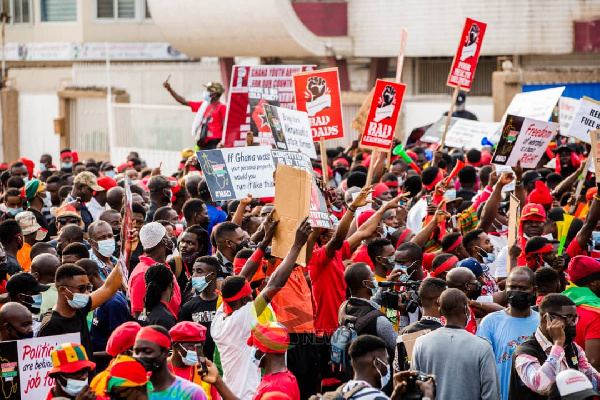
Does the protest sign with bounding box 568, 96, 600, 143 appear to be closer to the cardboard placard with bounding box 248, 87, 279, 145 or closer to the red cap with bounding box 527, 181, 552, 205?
the red cap with bounding box 527, 181, 552, 205

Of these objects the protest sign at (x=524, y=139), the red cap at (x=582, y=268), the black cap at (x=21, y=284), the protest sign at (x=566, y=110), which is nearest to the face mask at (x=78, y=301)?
the black cap at (x=21, y=284)

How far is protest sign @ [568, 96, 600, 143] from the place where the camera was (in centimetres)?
1291

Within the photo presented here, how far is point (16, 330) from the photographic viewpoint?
7.22 metres

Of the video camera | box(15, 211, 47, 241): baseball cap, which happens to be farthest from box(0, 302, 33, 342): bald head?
box(15, 211, 47, 241): baseball cap

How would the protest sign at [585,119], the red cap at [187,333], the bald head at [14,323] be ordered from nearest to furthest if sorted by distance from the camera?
the red cap at [187,333]
the bald head at [14,323]
the protest sign at [585,119]

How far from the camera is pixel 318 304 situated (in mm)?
8828

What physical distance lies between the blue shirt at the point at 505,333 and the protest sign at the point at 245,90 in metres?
7.25

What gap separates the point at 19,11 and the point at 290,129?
1215 inches

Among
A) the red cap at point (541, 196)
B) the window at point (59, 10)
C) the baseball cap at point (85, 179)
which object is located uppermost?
the window at point (59, 10)

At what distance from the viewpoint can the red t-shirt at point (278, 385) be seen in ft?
21.4

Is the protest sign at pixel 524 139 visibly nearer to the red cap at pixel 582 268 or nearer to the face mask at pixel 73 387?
the red cap at pixel 582 268

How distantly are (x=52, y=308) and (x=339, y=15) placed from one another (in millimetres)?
20904

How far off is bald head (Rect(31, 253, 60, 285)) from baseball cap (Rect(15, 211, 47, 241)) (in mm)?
2712

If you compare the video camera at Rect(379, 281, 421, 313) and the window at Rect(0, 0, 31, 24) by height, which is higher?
the window at Rect(0, 0, 31, 24)
